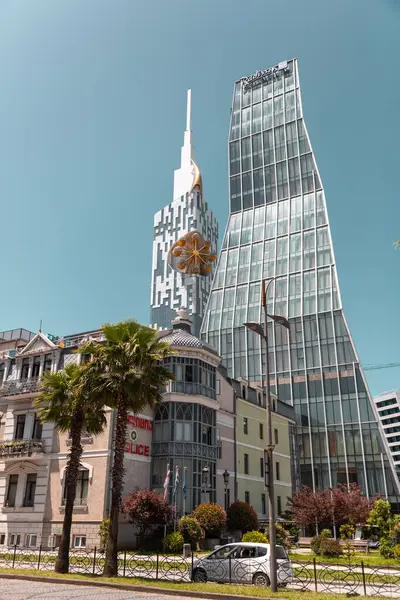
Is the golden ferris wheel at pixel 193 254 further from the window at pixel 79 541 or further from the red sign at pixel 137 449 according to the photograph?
the window at pixel 79 541

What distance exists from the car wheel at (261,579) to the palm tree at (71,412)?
8.45 m

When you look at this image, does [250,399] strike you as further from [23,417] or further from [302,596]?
[302,596]

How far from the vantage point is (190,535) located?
34156 mm

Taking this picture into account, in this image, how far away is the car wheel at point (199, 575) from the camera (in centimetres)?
2178

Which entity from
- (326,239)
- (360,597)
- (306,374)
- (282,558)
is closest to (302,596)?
(360,597)

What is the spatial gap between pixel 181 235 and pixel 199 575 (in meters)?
116

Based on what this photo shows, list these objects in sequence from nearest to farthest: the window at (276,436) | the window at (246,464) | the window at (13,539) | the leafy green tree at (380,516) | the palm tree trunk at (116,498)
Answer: the palm tree trunk at (116,498) < the window at (13,539) < the leafy green tree at (380,516) < the window at (246,464) < the window at (276,436)

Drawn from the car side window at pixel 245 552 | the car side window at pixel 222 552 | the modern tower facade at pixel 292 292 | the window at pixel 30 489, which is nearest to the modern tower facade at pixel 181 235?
the modern tower facade at pixel 292 292

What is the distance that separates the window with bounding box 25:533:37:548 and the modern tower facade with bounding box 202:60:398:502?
54.2 m

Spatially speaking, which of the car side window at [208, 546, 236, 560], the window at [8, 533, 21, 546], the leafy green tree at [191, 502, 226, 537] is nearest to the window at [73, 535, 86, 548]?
the window at [8, 533, 21, 546]

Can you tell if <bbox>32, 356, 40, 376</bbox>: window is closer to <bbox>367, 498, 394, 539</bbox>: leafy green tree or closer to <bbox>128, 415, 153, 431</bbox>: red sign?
<bbox>128, 415, 153, 431</bbox>: red sign

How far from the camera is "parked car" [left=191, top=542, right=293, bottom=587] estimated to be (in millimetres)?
21000

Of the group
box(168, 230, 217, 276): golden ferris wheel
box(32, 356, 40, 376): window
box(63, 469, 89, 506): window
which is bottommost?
box(63, 469, 89, 506): window

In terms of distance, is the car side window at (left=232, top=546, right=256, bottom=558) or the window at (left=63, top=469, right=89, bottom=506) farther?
the window at (left=63, top=469, right=89, bottom=506)
